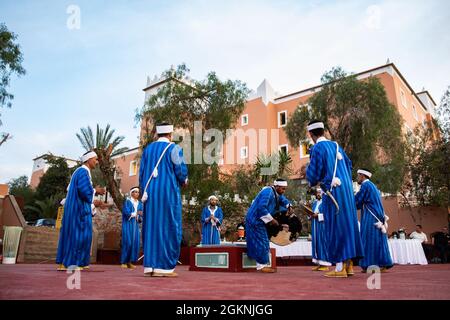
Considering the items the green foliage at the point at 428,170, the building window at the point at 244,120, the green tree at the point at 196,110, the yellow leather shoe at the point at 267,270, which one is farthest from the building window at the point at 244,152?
the yellow leather shoe at the point at 267,270

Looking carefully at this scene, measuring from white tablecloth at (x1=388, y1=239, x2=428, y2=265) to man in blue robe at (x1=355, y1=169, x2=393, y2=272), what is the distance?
23.5 ft

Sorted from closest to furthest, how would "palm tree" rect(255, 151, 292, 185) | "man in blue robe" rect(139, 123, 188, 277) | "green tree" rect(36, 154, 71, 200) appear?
"man in blue robe" rect(139, 123, 188, 277)
"palm tree" rect(255, 151, 292, 185)
"green tree" rect(36, 154, 71, 200)

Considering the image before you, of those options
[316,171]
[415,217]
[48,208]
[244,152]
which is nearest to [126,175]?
[48,208]

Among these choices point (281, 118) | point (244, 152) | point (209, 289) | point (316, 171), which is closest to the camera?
point (209, 289)

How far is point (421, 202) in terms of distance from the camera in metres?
21.3

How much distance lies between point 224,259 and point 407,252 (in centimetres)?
934

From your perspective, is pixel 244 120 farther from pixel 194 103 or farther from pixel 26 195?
pixel 26 195

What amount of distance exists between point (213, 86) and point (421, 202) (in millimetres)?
13938

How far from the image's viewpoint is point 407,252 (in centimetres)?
1326

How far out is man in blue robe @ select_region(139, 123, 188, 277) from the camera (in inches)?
189

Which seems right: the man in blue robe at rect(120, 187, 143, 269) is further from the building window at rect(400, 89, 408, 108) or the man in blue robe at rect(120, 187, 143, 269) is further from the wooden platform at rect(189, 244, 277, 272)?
the building window at rect(400, 89, 408, 108)

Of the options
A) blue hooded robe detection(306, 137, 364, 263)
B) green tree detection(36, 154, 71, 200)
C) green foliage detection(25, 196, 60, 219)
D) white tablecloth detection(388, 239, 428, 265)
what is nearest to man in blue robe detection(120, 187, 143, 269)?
blue hooded robe detection(306, 137, 364, 263)
